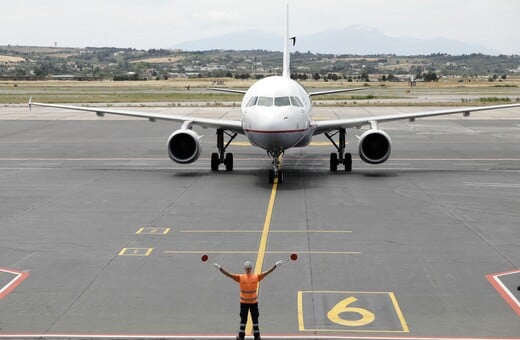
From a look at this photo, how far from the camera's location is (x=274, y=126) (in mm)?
28969

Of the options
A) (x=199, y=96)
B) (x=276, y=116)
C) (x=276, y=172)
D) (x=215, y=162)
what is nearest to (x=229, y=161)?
(x=215, y=162)

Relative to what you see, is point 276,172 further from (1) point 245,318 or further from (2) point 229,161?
(1) point 245,318

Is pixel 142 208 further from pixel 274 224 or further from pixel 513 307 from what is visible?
pixel 513 307

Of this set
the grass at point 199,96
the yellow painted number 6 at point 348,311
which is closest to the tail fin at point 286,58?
the yellow painted number 6 at point 348,311

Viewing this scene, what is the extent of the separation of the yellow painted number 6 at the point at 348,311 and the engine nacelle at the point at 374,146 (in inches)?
708

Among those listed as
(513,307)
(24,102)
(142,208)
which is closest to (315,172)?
(142,208)

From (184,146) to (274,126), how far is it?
19.5 feet

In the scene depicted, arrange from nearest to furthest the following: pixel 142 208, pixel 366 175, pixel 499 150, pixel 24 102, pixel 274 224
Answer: pixel 274 224 < pixel 142 208 < pixel 366 175 < pixel 499 150 < pixel 24 102

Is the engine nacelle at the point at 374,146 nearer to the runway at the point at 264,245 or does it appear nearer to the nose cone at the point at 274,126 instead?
the runway at the point at 264,245

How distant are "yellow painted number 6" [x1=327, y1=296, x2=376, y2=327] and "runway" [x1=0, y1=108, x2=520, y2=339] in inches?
2.1

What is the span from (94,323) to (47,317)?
0.99 metres

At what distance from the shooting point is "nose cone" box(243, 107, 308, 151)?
2902 centimetres

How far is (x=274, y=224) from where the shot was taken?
75.8 ft

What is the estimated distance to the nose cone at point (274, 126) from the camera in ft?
95.2
